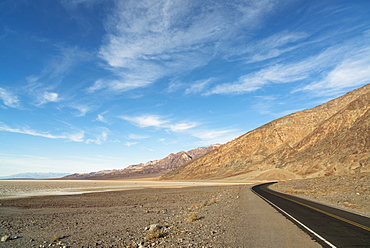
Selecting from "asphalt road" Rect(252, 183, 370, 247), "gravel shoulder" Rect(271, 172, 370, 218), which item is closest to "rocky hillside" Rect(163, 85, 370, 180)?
"gravel shoulder" Rect(271, 172, 370, 218)

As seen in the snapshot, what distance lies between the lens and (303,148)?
107 metres

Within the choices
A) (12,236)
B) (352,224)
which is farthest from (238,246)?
(12,236)

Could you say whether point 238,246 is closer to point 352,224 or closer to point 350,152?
point 352,224

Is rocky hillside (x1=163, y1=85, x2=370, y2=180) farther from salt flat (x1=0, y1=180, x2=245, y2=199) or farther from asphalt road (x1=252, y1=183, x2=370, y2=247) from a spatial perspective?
asphalt road (x1=252, y1=183, x2=370, y2=247)

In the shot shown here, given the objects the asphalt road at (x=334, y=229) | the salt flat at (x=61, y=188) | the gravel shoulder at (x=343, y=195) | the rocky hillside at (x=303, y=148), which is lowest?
the gravel shoulder at (x=343, y=195)

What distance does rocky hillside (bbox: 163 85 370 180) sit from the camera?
8312 cm

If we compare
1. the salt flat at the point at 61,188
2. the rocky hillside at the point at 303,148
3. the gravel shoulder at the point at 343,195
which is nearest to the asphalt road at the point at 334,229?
the gravel shoulder at the point at 343,195

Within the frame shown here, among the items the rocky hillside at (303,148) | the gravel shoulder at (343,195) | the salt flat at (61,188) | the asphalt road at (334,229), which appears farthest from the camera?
the rocky hillside at (303,148)

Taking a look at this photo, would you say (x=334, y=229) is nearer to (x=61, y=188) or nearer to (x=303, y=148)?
(x=61, y=188)

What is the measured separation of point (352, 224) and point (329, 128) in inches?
4017

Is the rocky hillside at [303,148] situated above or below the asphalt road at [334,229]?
above

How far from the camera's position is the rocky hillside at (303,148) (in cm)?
8312

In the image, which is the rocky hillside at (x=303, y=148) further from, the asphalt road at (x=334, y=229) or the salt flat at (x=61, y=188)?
the asphalt road at (x=334, y=229)

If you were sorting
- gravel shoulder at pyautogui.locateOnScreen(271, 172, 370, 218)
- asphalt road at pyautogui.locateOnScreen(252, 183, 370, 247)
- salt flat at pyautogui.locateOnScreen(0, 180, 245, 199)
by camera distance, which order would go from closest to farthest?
asphalt road at pyautogui.locateOnScreen(252, 183, 370, 247) < gravel shoulder at pyautogui.locateOnScreen(271, 172, 370, 218) < salt flat at pyautogui.locateOnScreen(0, 180, 245, 199)
